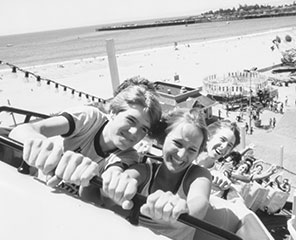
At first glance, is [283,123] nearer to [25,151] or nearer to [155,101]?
[155,101]

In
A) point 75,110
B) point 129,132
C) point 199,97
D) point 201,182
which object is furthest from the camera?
point 199,97

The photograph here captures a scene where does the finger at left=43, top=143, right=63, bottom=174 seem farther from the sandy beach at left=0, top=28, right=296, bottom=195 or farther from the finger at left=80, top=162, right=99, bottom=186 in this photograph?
the sandy beach at left=0, top=28, right=296, bottom=195

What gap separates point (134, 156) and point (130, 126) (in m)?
0.26

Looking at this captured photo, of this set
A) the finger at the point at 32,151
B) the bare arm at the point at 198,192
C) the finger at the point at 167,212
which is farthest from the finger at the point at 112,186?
the bare arm at the point at 198,192

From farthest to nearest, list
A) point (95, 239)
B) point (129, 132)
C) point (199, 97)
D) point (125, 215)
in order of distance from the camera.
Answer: point (199, 97)
point (129, 132)
point (125, 215)
point (95, 239)

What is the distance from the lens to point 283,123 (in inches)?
605

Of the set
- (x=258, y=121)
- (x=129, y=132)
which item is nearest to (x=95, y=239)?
(x=129, y=132)

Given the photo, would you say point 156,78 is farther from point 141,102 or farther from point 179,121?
point 179,121

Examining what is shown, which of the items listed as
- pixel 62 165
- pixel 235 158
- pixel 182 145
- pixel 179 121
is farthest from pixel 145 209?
pixel 235 158

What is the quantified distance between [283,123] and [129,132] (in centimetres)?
1488

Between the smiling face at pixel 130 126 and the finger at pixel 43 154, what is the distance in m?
0.90

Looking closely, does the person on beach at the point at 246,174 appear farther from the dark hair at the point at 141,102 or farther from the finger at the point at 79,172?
the finger at the point at 79,172

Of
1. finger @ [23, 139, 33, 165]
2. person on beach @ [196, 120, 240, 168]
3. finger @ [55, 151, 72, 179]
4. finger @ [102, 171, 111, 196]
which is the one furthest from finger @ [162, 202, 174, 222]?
person on beach @ [196, 120, 240, 168]

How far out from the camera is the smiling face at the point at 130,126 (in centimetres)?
235
